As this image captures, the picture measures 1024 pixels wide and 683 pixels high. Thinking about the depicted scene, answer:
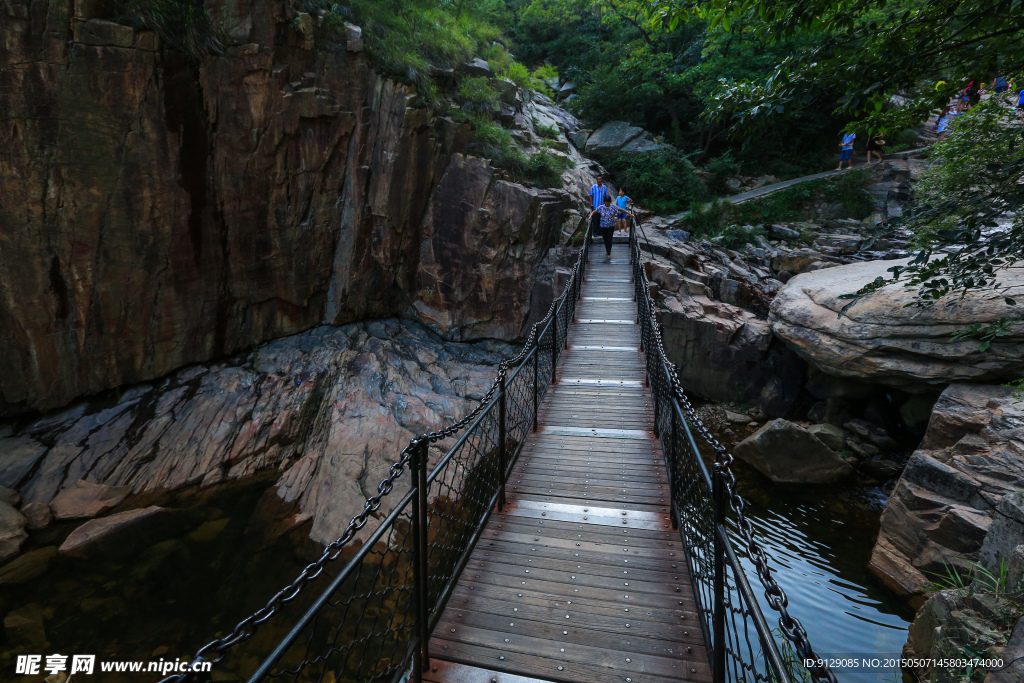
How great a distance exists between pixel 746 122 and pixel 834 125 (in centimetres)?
1982

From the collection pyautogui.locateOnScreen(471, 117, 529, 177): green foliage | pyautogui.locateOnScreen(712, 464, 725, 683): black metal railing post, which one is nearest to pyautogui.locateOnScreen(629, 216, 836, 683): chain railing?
pyautogui.locateOnScreen(712, 464, 725, 683): black metal railing post

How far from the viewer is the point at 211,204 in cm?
1119

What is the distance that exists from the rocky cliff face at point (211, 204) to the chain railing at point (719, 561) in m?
8.94

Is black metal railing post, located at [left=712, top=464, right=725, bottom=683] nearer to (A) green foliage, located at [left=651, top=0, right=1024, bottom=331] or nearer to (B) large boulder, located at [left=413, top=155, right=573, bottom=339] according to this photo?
(A) green foliage, located at [left=651, top=0, right=1024, bottom=331]

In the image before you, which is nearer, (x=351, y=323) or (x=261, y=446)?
(x=261, y=446)

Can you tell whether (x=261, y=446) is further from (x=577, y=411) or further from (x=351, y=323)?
(x=577, y=411)

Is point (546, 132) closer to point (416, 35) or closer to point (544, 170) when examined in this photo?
point (544, 170)

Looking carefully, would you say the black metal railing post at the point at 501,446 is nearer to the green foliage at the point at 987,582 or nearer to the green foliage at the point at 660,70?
the green foliage at the point at 987,582

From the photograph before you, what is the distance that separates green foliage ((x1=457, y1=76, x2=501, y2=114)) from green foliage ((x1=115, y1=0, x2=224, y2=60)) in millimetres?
6107

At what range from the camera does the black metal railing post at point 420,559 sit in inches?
119

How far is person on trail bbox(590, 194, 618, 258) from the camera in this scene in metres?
13.6

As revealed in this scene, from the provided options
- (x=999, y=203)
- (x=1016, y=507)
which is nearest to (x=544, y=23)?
(x=999, y=203)

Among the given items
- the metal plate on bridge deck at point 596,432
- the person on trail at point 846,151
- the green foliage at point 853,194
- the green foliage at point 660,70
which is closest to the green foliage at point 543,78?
the green foliage at point 660,70

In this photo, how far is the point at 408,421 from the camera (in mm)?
10625
